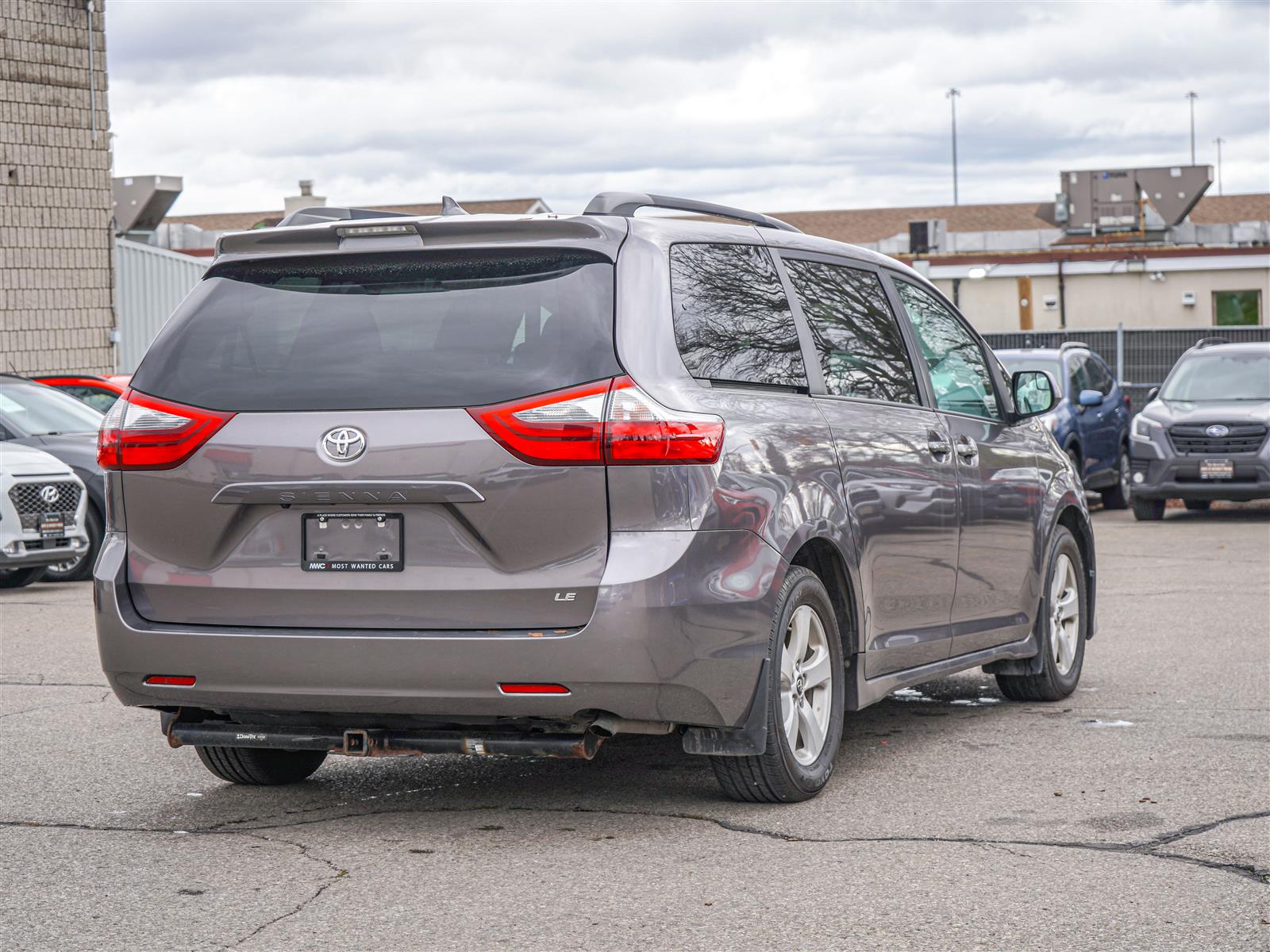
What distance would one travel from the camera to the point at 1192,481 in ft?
62.5

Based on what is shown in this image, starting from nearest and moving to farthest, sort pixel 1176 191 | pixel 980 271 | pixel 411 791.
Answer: pixel 411 791
pixel 980 271
pixel 1176 191

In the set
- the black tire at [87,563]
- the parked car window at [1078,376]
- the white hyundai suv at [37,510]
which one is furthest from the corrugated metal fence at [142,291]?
the parked car window at [1078,376]

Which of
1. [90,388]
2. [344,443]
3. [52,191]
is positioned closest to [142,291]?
[52,191]

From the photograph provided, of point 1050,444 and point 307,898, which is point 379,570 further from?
point 1050,444

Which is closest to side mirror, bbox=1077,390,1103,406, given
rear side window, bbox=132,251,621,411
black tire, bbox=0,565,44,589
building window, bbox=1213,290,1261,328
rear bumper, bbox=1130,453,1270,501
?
rear bumper, bbox=1130,453,1270,501

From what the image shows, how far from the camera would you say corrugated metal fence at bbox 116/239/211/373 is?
89.2ft

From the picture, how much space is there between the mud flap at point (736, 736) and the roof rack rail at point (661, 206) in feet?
4.95

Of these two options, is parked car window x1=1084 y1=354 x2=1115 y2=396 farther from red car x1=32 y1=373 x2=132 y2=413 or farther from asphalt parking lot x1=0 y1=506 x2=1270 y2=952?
asphalt parking lot x1=0 y1=506 x2=1270 y2=952

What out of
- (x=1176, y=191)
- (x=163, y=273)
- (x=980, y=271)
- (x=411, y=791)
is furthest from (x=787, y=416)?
(x=1176, y=191)

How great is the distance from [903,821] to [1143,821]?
742 millimetres

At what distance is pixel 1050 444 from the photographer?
323 inches

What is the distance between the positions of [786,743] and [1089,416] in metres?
15.4

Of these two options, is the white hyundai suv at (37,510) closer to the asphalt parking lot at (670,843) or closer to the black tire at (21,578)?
the black tire at (21,578)

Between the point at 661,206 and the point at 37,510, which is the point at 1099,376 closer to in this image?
the point at 37,510
